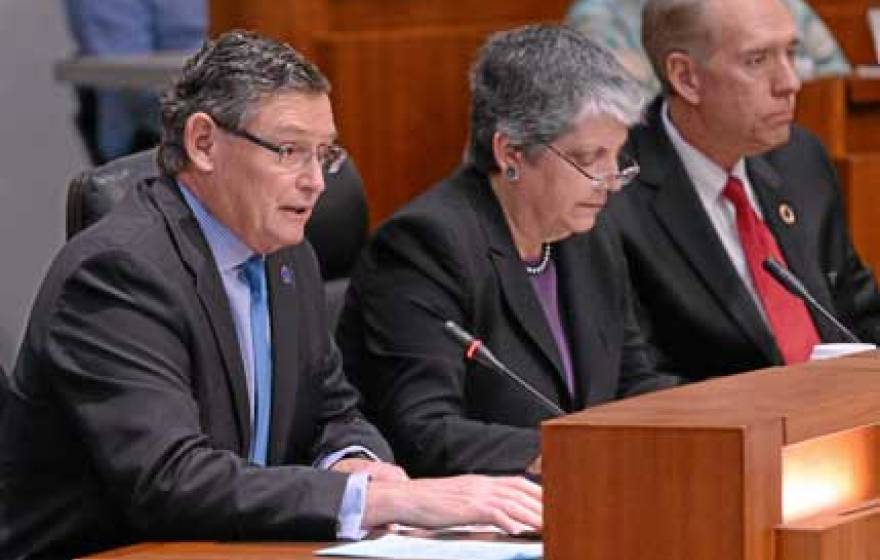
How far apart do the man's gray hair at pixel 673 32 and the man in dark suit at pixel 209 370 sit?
1.35 meters

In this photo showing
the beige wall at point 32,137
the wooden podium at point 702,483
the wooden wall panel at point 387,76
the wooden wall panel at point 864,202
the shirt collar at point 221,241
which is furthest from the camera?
the beige wall at point 32,137

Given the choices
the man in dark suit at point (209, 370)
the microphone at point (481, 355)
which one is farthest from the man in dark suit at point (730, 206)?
the man in dark suit at point (209, 370)

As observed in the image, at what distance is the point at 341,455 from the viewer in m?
3.58

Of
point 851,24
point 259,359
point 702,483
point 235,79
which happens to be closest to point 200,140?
point 235,79

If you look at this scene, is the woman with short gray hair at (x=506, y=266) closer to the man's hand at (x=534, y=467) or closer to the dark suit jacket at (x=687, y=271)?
the man's hand at (x=534, y=467)

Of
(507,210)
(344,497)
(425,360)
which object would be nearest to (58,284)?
(344,497)

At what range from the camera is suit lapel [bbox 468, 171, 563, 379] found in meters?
3.98

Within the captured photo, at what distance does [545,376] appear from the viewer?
13.1 ft

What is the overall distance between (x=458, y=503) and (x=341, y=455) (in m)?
0.50

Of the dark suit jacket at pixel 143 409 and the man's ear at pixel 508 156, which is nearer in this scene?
the dark suit jacket at pixel 143 409

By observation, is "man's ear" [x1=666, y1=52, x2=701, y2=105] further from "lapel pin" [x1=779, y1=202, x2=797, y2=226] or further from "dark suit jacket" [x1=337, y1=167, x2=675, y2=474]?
"dark suit jacket" [x1=337, y1=167, x2=675, y2=474]

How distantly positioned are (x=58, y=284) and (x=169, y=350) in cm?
17

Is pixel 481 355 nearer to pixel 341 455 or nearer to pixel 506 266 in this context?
pixel 341 455

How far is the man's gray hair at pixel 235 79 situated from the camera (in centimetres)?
342
